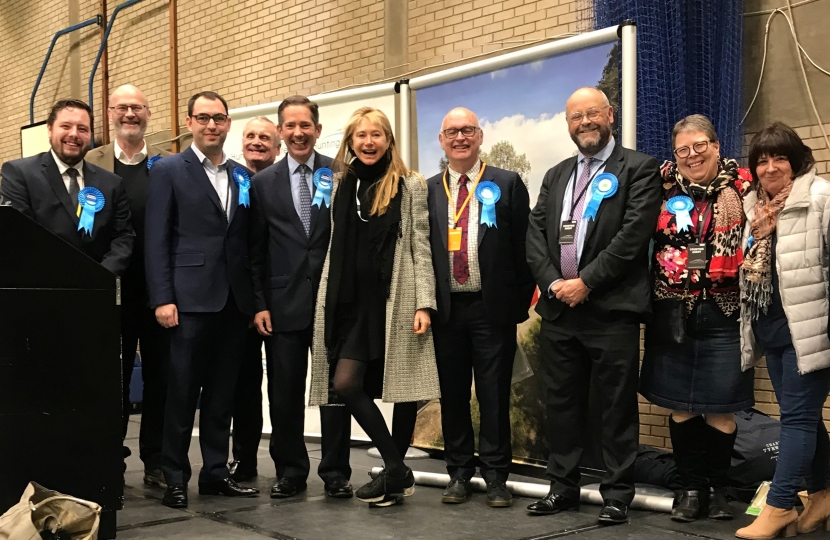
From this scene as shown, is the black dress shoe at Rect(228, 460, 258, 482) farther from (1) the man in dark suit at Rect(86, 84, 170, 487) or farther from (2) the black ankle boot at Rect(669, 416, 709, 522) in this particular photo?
(2) the black ankle boot at Rect(669, 416, 709, 522)

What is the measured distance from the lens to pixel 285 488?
377cm

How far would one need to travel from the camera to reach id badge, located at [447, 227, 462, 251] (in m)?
3.64

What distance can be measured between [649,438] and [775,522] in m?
1.35

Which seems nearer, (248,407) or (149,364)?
(149,364)

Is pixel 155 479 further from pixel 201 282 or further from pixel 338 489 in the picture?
pixel 201 282

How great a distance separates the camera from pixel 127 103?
13.1ft

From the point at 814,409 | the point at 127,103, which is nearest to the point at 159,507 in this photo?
the point at 127,103

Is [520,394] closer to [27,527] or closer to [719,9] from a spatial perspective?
[719,9]

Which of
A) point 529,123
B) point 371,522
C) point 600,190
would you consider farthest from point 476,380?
point 529,123

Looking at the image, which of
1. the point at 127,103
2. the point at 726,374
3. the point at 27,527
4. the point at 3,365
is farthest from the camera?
the point at 127,103

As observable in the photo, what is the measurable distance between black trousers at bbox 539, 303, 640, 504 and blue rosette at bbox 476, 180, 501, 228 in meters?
0.49

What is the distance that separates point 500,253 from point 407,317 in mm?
483

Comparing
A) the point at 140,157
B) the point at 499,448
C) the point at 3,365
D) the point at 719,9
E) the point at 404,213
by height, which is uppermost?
the point at 719,9

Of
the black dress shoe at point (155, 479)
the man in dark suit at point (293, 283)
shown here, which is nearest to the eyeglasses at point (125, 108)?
the man in dark suit at point (293, 283)
